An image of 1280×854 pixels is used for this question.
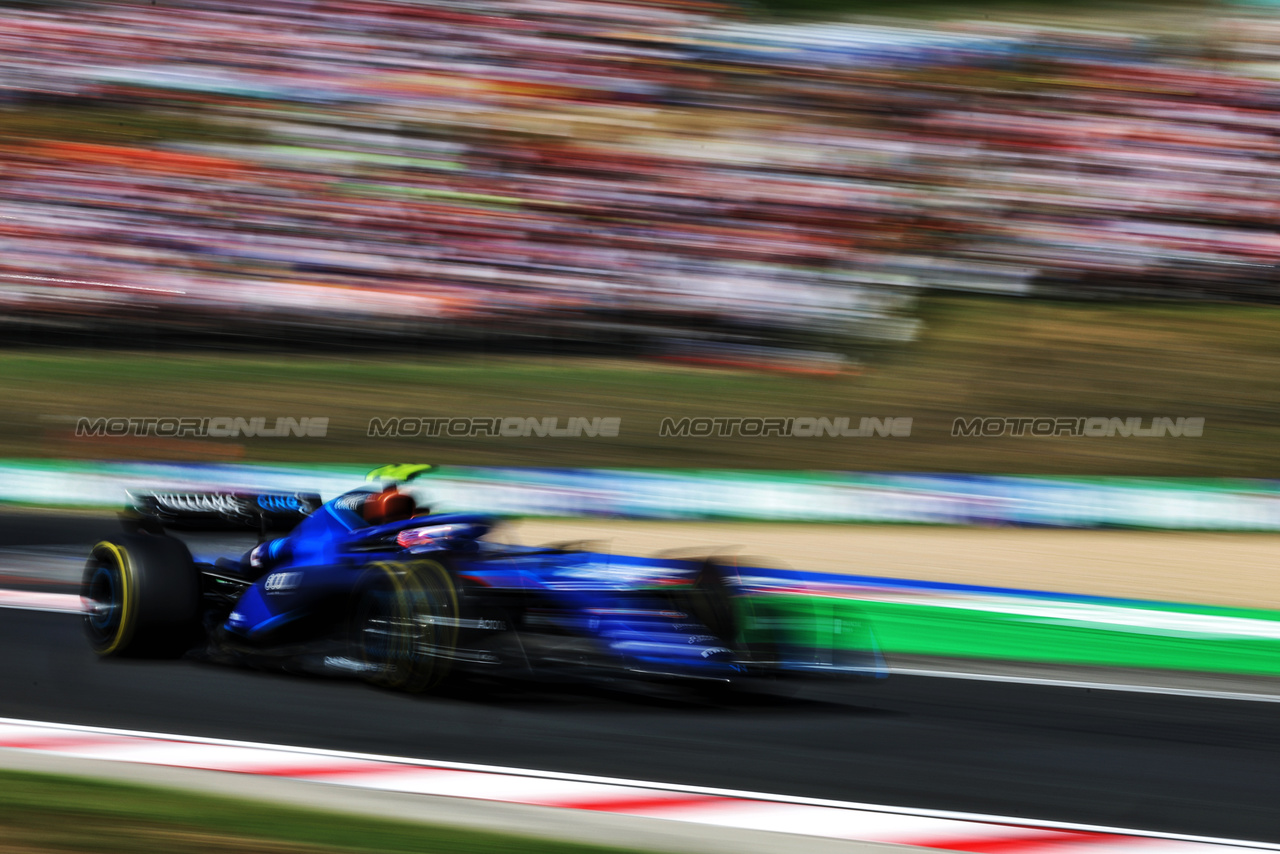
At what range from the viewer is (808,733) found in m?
4.63

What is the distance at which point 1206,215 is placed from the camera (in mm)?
16531

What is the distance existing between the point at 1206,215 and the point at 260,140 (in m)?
11.1

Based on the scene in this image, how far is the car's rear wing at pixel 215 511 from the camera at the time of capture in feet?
19.0

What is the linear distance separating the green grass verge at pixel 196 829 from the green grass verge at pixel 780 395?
32.8 feet

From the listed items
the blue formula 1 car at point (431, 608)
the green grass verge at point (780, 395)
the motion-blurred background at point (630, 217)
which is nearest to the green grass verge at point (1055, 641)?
the blue formula 1 car at point (431, 608)

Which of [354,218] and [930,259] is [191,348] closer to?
[354,218]

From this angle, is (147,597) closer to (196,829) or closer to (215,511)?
(215,511)

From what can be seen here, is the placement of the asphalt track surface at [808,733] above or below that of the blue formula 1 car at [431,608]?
below

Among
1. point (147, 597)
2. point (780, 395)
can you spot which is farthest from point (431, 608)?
point (780, 395)

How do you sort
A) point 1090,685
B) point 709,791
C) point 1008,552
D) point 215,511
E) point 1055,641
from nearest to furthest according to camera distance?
point 709,791, point 215,511, point 1090,685, point 1055,641, point 1008,552

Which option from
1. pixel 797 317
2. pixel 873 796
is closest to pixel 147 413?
pixel 797 317

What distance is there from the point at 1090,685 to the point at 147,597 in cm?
371

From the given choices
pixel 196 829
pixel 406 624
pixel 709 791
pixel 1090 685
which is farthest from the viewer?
pixel 1090 685

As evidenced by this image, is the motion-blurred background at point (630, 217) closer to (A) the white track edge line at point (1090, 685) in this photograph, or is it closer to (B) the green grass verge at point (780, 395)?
(B) the green grass verge at point (780, 395)
